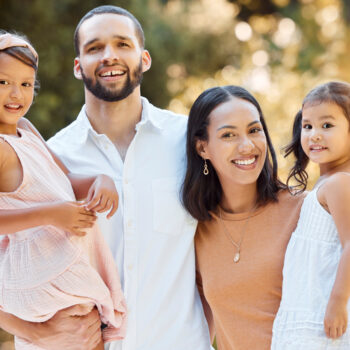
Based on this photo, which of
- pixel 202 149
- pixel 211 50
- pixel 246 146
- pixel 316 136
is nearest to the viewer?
pixel 316 136

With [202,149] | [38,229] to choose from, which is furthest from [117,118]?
[38,229]

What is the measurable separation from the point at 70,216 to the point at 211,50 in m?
8.98

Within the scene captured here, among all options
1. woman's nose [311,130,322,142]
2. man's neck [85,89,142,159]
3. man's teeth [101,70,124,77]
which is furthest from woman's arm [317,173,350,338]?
man's teeth [101,70,124,77]

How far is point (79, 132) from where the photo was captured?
284 cm

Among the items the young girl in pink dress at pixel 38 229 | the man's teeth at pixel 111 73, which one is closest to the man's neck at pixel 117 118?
the man's teeth at pixel 111 73

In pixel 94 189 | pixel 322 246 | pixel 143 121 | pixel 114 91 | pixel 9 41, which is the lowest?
pixel 322 246

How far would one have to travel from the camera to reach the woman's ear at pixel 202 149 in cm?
271

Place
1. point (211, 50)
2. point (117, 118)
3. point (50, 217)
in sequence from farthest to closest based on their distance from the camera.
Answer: point (211, 50)
point (117, 118)
point (50, 217)

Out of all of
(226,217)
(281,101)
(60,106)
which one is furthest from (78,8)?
(226,217)

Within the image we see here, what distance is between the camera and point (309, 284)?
7.30 ft

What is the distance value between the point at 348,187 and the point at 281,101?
6.51m

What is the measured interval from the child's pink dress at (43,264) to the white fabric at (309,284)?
0.67 m

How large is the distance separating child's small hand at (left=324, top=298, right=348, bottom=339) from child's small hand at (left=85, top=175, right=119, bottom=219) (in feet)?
2.98

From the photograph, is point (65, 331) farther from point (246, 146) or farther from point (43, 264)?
point (246, 146)
